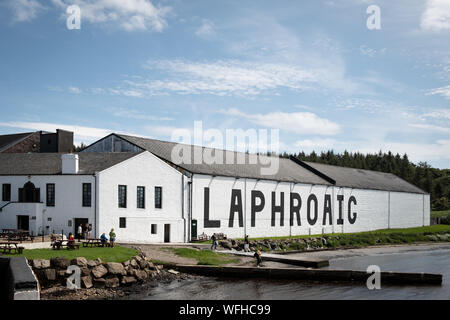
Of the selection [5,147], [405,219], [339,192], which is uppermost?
[5,147]

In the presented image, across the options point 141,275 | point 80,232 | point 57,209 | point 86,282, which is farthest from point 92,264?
point 57,209

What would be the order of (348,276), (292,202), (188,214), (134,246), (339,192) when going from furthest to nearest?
(339,192) → (292,202) → (188,214) → (134,246) → (348,276)

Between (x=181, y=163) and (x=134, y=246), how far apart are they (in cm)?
1457

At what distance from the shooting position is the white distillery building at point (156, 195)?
134 ft

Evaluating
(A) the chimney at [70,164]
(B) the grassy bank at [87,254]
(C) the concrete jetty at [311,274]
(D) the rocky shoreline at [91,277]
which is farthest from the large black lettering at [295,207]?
(D) the rocky shoreline at [91,277]

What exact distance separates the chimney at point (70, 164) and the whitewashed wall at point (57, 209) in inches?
20.5

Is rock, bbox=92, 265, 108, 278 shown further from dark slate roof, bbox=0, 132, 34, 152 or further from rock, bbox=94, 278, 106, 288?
dark slate roof, bbox=0, 132, 34, 152

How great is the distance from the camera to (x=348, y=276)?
3056 cm

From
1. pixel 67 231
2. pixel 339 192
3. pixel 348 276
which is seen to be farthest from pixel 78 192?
pixel 339 192

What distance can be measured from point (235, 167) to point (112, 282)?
31107 mm

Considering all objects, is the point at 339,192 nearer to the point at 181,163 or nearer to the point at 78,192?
the point at 181,163

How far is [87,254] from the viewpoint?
29703mm

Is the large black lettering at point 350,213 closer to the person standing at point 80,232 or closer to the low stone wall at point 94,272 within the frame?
the person standing at point 80,232

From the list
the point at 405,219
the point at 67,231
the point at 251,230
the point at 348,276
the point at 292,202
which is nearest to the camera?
the point at 348,276
